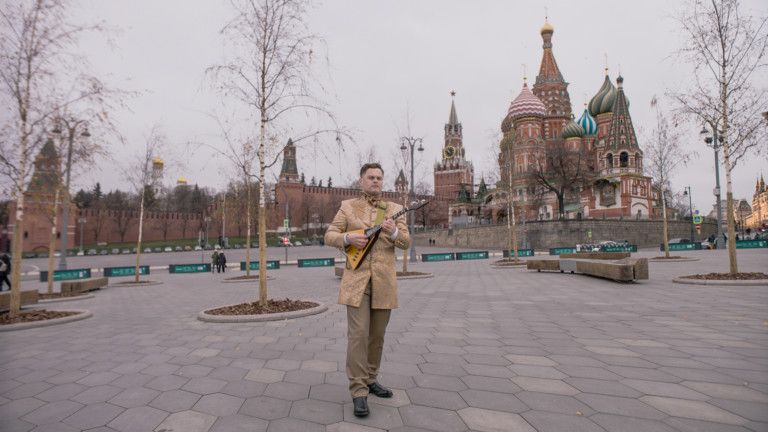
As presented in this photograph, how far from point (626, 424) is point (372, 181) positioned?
2923 mm

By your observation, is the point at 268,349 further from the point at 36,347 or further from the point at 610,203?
the point at 610,203

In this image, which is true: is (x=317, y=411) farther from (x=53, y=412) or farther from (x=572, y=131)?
(x=572, y=131)

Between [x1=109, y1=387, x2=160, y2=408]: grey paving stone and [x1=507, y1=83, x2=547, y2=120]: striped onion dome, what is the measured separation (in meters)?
69.9

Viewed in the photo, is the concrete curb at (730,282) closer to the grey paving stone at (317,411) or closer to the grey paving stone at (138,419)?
the grey paving stone at (317,411)

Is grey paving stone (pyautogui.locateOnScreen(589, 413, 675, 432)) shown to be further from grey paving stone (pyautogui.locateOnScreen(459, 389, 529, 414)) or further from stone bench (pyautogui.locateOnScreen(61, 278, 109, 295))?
stone bench (pyautogui.locateOnScreen(61, 278, 109, 295))

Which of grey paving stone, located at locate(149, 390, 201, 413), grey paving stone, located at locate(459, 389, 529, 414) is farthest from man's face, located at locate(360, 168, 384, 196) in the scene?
grey paving stone, located at locate(149, 390, 201, 413)

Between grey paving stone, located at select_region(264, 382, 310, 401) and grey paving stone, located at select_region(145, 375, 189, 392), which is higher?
grey paving stone, located at select_region(264, 382, 310, 401)

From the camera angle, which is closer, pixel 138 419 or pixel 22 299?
pixel 138 419

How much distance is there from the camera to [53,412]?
143 inches

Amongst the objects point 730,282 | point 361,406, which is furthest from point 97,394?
point 730,282

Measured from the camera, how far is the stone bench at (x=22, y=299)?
9195 mm

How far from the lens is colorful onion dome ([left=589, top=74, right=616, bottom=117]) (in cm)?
7088

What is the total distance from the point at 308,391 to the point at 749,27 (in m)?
16.0

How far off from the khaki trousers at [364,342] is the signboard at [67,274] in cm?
2587
